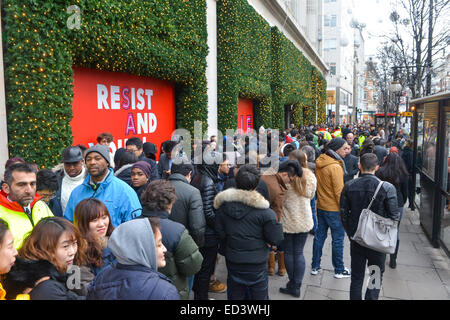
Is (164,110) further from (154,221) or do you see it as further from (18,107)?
(154,221)

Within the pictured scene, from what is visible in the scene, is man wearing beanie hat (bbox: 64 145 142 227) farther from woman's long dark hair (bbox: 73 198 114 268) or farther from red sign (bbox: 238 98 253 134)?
red sign (bbox: 238 98 253 134)

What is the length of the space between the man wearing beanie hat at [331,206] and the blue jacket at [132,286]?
12.0ft

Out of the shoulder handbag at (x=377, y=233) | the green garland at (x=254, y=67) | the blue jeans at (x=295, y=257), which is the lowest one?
the blue jeans at (x=295, y=257)

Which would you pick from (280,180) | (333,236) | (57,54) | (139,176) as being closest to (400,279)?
(333,236)

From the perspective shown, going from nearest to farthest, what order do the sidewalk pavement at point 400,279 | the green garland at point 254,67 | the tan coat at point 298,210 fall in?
the tan coat at point 298,210, the sidewalk pavement at point 400,279, the green garland at point 254,67

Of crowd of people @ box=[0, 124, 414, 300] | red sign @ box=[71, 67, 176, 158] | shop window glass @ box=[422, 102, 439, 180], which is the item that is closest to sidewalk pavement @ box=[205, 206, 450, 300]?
crowd of people @ box=[0, 124, 414, 300]

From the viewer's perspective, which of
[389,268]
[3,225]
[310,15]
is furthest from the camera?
[310,15]

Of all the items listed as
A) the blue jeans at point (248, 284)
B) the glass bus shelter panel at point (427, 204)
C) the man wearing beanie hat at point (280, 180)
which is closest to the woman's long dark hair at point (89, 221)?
the blue jeans at point (248, 284)

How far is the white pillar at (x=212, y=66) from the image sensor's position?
43.0 feet

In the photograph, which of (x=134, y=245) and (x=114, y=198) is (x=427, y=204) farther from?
(x=134, y=245)

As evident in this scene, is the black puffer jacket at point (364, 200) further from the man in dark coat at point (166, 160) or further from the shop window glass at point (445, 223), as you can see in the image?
the man in dark coat at point (166, 160)

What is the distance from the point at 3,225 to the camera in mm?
2254
